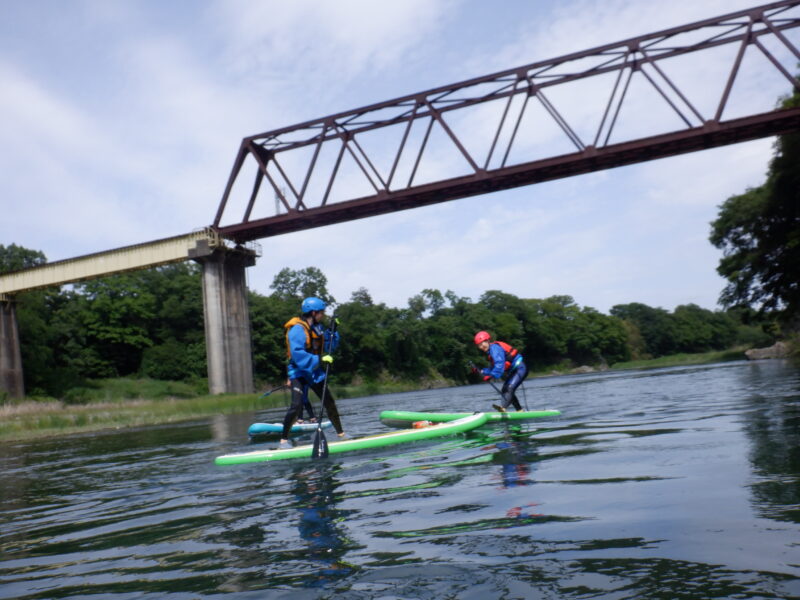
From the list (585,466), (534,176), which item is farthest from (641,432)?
Answer: (534,176)

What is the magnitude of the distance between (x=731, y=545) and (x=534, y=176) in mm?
27209

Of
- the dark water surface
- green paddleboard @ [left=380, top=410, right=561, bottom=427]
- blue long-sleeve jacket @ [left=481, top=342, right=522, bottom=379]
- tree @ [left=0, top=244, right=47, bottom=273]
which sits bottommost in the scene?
the dark water surface

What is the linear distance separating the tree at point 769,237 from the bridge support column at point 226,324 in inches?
1052

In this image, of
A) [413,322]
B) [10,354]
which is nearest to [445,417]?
[10,354]

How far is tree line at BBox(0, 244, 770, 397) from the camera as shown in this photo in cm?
6234

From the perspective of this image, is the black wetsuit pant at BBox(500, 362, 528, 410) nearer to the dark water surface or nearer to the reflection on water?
the dark water surface

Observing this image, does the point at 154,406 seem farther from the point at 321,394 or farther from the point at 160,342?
the point at 160,342

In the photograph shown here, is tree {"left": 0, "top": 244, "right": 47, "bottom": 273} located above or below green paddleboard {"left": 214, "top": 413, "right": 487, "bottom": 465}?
above

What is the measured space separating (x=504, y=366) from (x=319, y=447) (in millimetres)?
5080

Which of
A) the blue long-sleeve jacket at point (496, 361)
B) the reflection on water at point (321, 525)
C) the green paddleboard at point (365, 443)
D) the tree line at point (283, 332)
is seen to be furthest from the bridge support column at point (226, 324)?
the reflection on water at point (321, 525)

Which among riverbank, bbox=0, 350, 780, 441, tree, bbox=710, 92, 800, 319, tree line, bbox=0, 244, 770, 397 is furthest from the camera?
tree line, bbox=0, 244, 770, 397

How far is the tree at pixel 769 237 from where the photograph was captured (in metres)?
29.4

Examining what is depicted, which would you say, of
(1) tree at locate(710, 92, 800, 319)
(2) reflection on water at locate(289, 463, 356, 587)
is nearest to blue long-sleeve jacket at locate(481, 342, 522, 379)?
(2) reflection on water at locate(289, 463, 356, 587)

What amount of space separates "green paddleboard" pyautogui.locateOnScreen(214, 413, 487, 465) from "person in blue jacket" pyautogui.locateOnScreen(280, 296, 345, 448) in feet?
2.37
